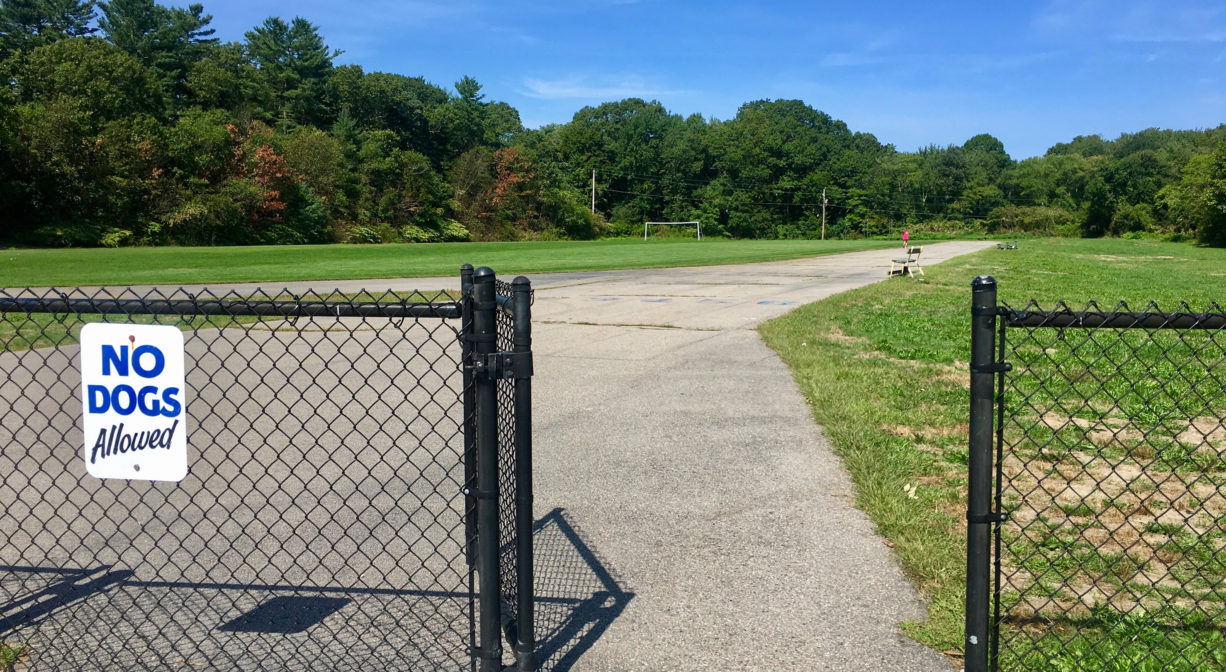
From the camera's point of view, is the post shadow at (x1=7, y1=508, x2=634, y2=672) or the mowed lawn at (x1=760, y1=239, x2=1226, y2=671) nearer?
the mowed lawn at (x1=760, y1=239, x2=1226, y2=671)

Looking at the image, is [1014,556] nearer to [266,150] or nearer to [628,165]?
[266,150]

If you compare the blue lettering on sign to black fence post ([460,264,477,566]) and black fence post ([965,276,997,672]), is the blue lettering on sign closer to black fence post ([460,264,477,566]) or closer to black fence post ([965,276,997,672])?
black fence post ([460,264,477,566])

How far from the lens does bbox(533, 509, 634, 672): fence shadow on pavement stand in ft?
10.9

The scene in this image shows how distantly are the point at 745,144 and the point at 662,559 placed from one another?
108 meters

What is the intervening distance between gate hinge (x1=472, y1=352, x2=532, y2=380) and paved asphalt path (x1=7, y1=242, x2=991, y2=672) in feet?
3.97

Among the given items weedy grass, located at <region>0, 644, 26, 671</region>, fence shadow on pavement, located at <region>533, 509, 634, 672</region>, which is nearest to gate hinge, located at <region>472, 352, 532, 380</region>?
fence shadow on pavement, located at <region>533, 509, 634, 672</region>

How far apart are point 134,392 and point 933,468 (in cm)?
475

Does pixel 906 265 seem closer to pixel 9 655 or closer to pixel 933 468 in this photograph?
pixel 933 468

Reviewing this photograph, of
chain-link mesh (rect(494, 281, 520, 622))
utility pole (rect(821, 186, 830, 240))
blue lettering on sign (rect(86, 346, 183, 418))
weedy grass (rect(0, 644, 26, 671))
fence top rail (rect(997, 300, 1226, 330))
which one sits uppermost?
utility pole (rect(821, 186, 830, 240))

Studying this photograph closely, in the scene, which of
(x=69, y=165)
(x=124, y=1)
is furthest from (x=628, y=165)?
(x=69, y=165)

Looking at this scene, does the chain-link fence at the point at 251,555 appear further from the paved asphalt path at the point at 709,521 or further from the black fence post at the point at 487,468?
the paved asphalt path at the point at 709,521

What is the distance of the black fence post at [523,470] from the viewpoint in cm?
275

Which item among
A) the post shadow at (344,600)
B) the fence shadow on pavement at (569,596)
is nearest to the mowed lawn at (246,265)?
the fence shadow on pavement at (569,596)

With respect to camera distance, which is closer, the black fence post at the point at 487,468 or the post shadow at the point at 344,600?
the black fence post at the point at 487,468
